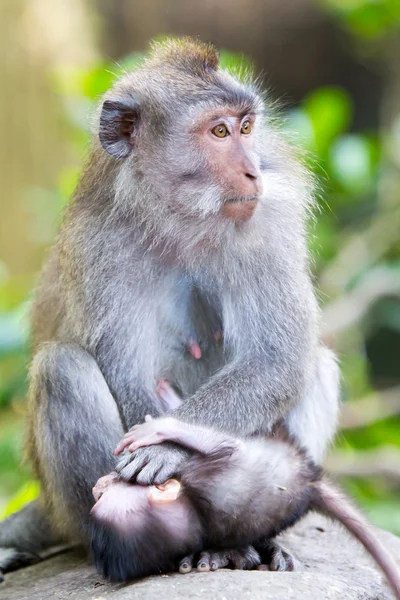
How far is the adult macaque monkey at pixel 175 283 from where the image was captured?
4.66 m

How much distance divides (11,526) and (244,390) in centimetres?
182

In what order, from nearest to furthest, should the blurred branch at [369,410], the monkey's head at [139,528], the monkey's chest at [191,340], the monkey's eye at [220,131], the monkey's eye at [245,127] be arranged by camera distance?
the monkey's head at [139,528] < the monkey's eye at [220,131] < the monkey's eye at [245,127] < the monkey's chest at [191,340] < the blurred branch at [369,410]

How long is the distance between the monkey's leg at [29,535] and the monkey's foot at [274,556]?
1.42m

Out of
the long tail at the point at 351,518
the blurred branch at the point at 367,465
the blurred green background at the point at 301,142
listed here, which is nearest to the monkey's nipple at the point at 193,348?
the long tail at the point at 351,518

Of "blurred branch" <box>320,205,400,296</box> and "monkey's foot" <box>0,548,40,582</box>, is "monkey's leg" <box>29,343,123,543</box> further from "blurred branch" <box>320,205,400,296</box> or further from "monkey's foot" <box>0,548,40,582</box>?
"blurred branch" <box>320,205,400,296</box>

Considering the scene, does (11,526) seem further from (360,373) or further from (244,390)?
(360,373)

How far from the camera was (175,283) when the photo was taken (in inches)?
195

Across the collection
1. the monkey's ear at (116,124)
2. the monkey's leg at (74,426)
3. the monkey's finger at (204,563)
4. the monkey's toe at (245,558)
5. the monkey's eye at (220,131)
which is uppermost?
the monkey's ear at (116,124)

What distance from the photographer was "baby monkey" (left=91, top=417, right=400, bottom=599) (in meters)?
4.09

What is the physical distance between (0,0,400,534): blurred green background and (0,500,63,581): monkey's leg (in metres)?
0.71

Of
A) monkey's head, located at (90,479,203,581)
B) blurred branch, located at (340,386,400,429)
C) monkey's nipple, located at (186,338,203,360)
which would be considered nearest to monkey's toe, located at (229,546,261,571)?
monkey's head, located at (90,479,203,581)

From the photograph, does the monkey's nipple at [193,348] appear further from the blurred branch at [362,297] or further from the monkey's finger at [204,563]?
the blurred branch at [362,297]

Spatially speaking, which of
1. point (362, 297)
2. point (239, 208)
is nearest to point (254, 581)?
point (239, 208)

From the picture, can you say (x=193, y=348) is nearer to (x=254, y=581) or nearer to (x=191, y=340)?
(x=191, y=340)
